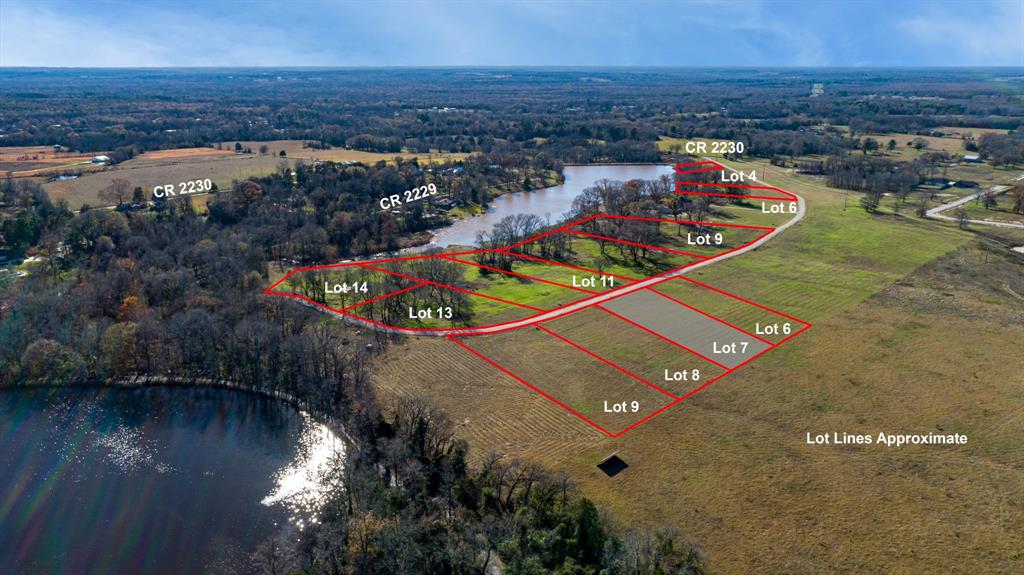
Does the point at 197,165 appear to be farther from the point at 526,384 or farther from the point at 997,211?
the point at 997,211

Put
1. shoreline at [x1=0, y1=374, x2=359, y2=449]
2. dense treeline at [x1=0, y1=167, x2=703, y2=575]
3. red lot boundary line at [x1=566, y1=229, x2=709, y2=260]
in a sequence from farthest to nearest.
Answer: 1. red lot boundary line at [x1=566, y1=229, x2=709, y2=260]
2. shoreline at [x1=0, y1=374, x2=359, y2=449]
3. dense treeline at [x1=0, y1=167, x2=703, y2=575]

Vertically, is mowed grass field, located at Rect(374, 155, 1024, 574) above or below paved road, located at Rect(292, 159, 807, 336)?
below

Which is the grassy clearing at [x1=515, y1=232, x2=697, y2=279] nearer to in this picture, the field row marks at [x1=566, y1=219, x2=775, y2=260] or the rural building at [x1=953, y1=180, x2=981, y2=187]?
the field row marks at [x1=566, y1=219, x2=775, y2=260]

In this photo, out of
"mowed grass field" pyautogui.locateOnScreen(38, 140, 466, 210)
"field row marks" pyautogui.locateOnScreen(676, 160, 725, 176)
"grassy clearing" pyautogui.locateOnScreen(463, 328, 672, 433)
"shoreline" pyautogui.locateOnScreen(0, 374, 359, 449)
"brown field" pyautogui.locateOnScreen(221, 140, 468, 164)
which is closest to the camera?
"grassy clearing" pyautogui.locateOnScreen(463, 328, 672, 433)

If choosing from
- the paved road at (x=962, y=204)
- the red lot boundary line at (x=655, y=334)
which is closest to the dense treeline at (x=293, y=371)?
the red lot boundary line at (x=655, y=334)

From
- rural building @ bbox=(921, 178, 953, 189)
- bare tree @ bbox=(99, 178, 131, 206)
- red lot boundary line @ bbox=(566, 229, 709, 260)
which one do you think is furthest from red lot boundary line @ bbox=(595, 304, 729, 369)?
rural building @ bbox=(921, 178, 953, 189)
